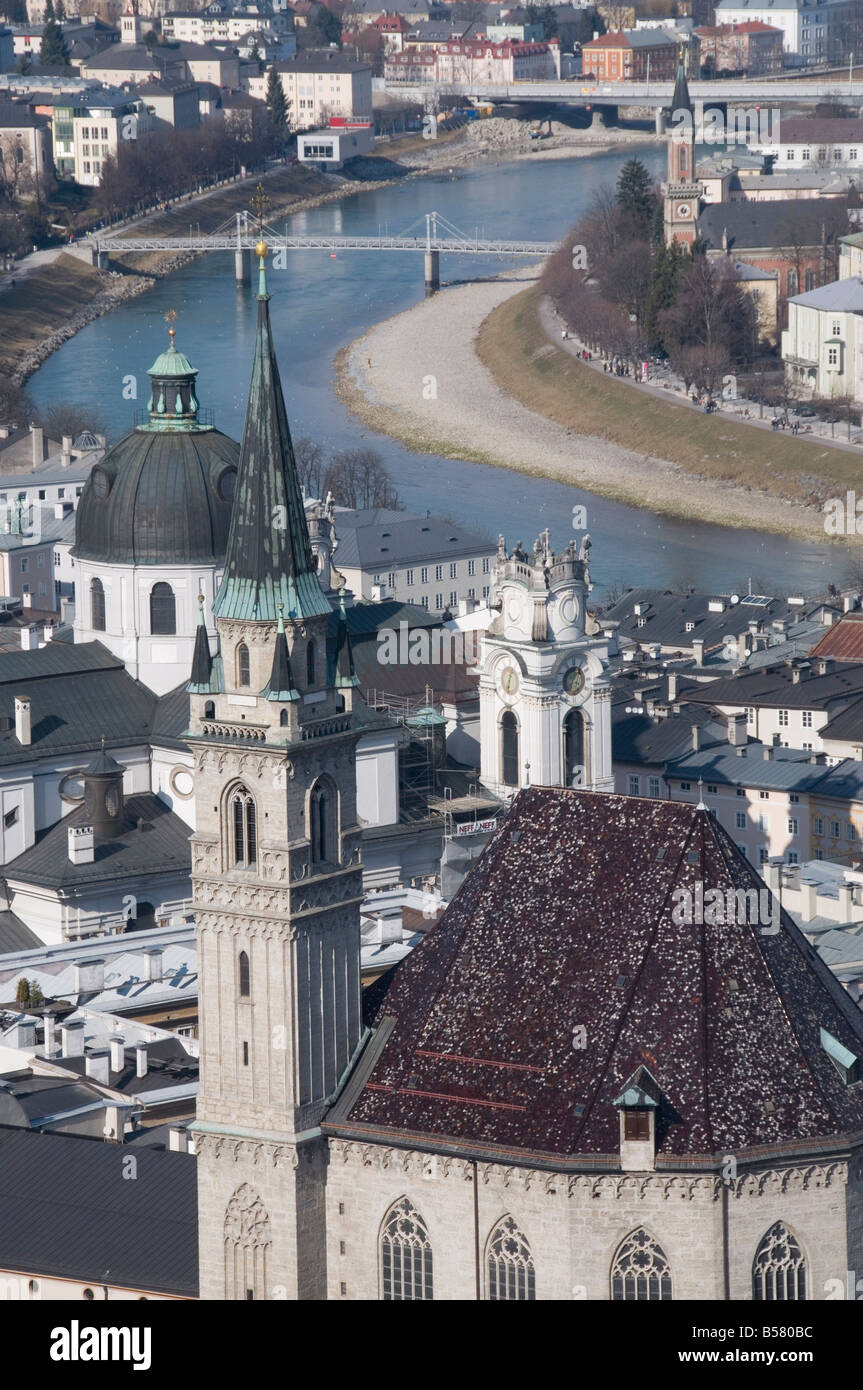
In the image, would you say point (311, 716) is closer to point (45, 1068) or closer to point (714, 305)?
point (45, 1068)

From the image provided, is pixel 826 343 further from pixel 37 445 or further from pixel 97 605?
pixel 97 605

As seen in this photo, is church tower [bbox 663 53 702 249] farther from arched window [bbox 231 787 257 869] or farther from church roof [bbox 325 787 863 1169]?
arched window [bbox 231 787 257 869]

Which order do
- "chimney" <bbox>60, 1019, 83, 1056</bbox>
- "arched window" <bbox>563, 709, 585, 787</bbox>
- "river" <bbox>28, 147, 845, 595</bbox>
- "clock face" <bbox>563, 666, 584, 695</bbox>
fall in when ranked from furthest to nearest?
"river" <bbox>28, 147, 845, 595</bbox> < "arched window" <bbox>563, 709, 585, 787</bbox> < "clock face" <bbox>563, 666, 584, 695</bbox> < "chimney" <bbox>60, 1019, 83, 1056</bbox>

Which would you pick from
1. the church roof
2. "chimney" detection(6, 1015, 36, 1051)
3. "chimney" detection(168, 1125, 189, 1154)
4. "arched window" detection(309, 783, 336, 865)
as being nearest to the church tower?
"chimney" detection(6, 1015, 36, 1051)

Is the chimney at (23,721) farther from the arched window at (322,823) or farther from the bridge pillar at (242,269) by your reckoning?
the bridge pillar at (242,269)

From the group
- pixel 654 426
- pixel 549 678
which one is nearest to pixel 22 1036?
pixel 549 678

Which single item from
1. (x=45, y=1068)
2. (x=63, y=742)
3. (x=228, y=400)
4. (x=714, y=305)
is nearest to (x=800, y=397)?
(x=714, y=305)

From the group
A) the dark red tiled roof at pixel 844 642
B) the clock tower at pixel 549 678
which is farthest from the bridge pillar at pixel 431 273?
the clock tower at pixel 549 678
